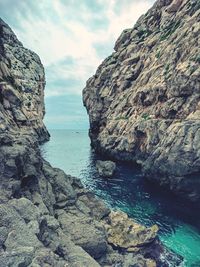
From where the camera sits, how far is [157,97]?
77.1 meters

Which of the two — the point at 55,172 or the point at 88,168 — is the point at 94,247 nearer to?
the point at 55,172

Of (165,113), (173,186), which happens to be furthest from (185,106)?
(173,186)

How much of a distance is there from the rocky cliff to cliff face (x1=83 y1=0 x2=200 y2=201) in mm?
19909

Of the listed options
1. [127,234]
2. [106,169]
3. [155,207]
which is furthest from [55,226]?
[106,169]

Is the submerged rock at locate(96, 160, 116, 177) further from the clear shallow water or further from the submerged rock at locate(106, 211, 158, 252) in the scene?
the submerged rock at locate(106, 211, 158, 252)

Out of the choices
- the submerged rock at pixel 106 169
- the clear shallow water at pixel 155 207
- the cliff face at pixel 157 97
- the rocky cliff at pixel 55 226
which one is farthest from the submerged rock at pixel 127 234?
the submerged rock at pixel 106 169

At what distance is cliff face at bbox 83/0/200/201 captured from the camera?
51969 mm

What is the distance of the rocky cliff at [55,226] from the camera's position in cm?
2033

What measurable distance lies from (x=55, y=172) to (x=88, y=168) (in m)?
52.0

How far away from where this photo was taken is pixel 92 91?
128500 mm

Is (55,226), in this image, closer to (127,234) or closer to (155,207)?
(127,234)

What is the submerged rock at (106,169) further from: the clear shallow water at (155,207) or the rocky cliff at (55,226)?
the rocky cliff at (55,226)

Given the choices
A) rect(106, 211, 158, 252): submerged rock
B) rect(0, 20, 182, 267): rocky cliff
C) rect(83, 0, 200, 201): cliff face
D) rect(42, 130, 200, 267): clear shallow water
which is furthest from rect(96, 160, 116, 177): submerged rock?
rect(106, 211, 158, 252): submerged rock

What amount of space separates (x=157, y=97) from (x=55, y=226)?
189 feet
